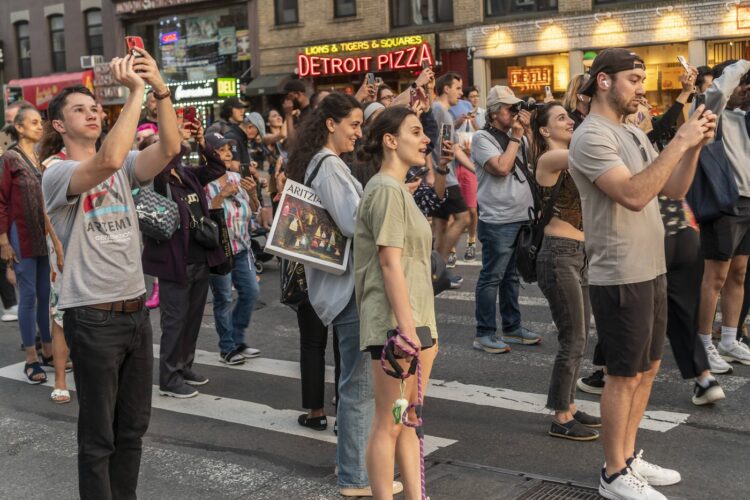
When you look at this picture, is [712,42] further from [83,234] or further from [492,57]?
[83,234]

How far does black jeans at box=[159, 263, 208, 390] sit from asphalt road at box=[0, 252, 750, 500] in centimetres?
22

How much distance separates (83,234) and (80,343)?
48 centimetres

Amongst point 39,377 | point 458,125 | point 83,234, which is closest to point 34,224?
point 39,377

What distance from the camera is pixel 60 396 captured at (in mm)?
6965

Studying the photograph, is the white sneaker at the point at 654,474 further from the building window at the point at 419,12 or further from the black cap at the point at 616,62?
the building window at the point at 419,12

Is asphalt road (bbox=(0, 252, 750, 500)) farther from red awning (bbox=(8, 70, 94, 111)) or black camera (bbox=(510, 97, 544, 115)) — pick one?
red awning (bbox=(8, 70, 94, 111))

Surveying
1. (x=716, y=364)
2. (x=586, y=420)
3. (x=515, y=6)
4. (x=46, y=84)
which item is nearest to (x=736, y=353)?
(x=716, y=364)

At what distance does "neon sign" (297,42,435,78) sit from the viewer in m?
25.4

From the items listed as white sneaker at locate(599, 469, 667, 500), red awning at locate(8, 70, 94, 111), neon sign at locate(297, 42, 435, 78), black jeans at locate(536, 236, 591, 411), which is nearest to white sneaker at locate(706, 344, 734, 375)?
black jeans at locate(536, 236, 591, 411)

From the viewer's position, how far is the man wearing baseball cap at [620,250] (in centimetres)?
455

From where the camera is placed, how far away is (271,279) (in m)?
11.6

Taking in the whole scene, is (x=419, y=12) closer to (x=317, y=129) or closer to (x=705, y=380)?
(x=705, y=380)

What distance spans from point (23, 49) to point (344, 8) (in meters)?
16.3

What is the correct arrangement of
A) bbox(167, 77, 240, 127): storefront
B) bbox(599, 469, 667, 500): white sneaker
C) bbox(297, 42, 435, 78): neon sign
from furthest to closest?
bbox(167, 77, 240, 127): storefront
bbox(297, 42, 435, 78): neon sign
bbox(599, 469, 667, 500): white sneaker
